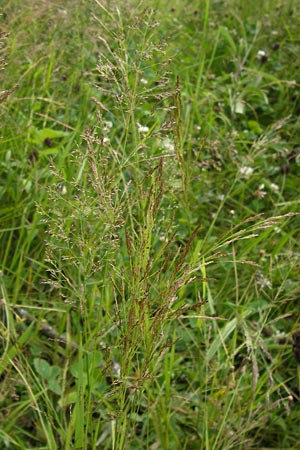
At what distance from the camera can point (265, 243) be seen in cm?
205

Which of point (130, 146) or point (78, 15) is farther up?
point (78, 15)

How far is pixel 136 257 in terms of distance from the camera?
0.98 m

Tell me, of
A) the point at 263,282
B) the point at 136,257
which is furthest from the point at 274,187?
the point at 136,257

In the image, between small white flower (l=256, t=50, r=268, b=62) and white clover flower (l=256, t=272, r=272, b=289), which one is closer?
white clover flower (l=256, t=272, r=272, b=289)

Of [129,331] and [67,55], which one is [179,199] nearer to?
[67,55]

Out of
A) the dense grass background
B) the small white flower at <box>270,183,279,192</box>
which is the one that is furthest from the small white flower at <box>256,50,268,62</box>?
the small white flower at <box>270,183,279,192</box>

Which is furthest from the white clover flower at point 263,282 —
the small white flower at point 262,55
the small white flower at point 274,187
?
the small white flower at point 262,55

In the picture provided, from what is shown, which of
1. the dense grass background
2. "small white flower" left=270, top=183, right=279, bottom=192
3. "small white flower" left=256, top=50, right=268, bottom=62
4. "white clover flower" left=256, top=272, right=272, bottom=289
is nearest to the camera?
the dense grass background

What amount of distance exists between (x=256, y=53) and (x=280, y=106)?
465 millimetres

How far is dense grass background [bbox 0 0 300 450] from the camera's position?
1.01 m

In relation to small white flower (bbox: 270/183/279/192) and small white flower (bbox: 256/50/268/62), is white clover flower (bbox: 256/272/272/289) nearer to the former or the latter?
small white flower (bbox: 270/183/279/192)

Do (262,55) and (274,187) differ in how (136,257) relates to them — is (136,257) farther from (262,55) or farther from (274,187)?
(262,55)

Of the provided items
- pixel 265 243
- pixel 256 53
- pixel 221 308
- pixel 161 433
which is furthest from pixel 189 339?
pixel 256 53

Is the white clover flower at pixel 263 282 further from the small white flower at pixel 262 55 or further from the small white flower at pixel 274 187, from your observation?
the small white flower at pixel 262 55
